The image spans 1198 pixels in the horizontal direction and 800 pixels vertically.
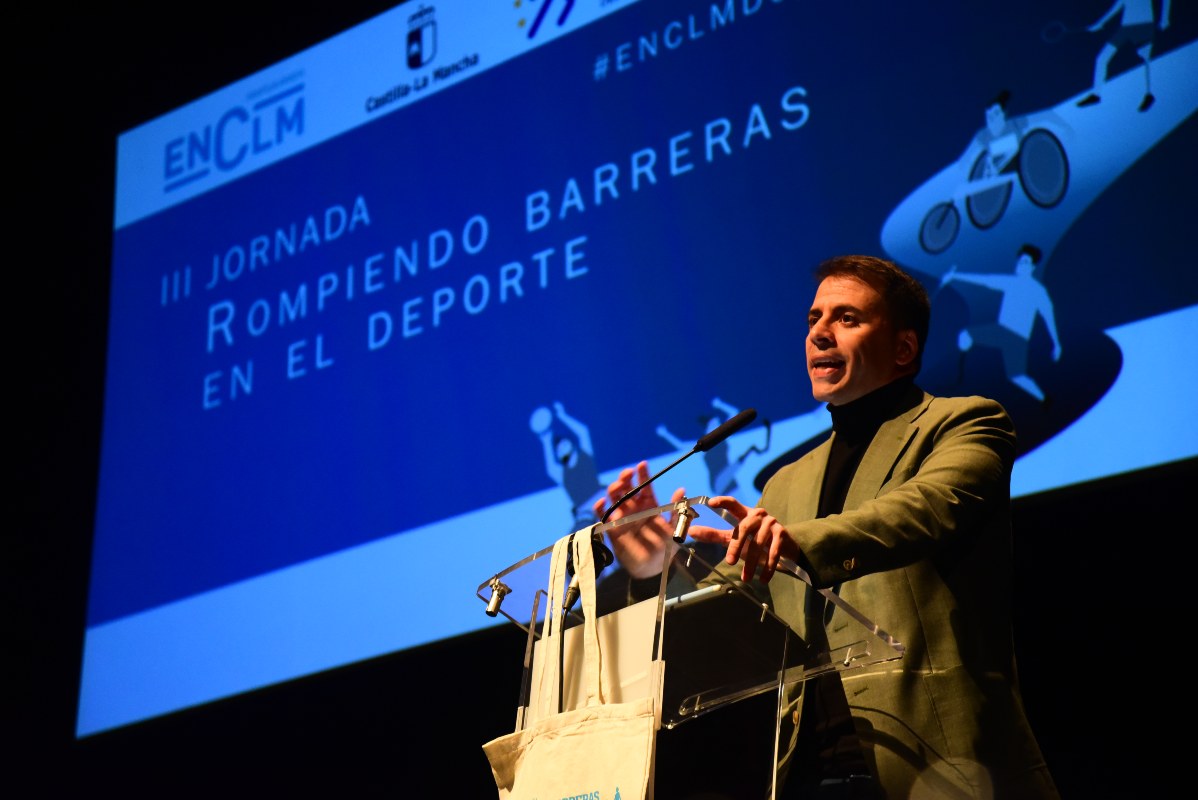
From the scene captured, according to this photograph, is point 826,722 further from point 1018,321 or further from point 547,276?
point 547,276

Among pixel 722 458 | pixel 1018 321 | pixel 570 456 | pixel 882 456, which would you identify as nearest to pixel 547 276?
pixel 570 456

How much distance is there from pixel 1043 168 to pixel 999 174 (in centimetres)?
10

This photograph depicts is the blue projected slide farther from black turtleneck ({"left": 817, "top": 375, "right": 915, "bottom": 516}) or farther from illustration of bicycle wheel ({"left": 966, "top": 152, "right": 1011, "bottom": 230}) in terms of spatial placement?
black turtleneck ({"left": 817, "top": 375, "right": 915, "bottom": 516})

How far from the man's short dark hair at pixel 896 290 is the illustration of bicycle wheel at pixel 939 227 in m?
0.85

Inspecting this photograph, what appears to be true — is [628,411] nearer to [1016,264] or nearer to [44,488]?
[1016,264]

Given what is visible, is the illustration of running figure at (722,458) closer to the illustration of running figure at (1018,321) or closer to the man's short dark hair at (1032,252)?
the illustration of running figure at (1018,321)

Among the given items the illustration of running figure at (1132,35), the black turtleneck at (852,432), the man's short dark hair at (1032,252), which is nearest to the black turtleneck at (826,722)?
the black turtleneck at (852,432)

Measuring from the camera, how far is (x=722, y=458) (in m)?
3.35

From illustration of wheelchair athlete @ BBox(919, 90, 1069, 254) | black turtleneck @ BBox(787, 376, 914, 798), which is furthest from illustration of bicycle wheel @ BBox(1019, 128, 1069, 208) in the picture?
black turtleneck @ BBox(787, 376, 914, 798)

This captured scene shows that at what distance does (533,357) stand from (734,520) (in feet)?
7.00

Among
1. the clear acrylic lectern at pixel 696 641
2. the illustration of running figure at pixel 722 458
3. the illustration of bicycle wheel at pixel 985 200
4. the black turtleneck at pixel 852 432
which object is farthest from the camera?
the illustration of running figure at pixel 722 458

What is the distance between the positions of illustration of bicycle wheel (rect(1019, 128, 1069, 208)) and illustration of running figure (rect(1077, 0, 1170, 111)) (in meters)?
0.11

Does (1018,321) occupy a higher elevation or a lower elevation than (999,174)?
lower

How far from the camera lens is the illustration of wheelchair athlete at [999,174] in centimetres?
308
